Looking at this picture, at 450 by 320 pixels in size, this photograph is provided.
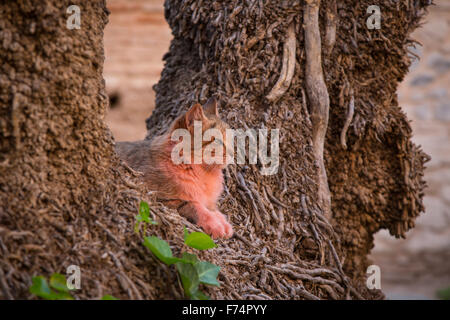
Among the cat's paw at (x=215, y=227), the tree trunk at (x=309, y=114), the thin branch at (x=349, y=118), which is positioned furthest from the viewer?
the thin branch at (x=349, y=118)

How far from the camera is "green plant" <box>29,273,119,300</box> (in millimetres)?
2398

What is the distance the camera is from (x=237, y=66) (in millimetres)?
4504

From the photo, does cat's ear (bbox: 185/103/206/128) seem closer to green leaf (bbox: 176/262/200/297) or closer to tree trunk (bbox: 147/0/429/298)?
tree trunk (bbox: 147/0/429/298)

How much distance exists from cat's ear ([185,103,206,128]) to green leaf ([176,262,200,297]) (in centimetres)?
135

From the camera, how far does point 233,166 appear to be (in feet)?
14.3

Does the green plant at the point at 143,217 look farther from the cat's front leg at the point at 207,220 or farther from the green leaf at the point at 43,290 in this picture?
the cat's front leg at the point at 207,220

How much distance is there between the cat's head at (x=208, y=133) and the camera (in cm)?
389

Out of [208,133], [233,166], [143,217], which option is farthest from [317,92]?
[143,217]

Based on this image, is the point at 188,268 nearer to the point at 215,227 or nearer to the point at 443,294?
the point at 215,227

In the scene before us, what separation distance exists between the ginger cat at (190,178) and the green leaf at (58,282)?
1.38m

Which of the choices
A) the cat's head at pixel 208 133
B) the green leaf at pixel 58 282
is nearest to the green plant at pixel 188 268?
the green leaf at pixel 58 282

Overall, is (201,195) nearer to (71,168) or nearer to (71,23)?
(71,168)
